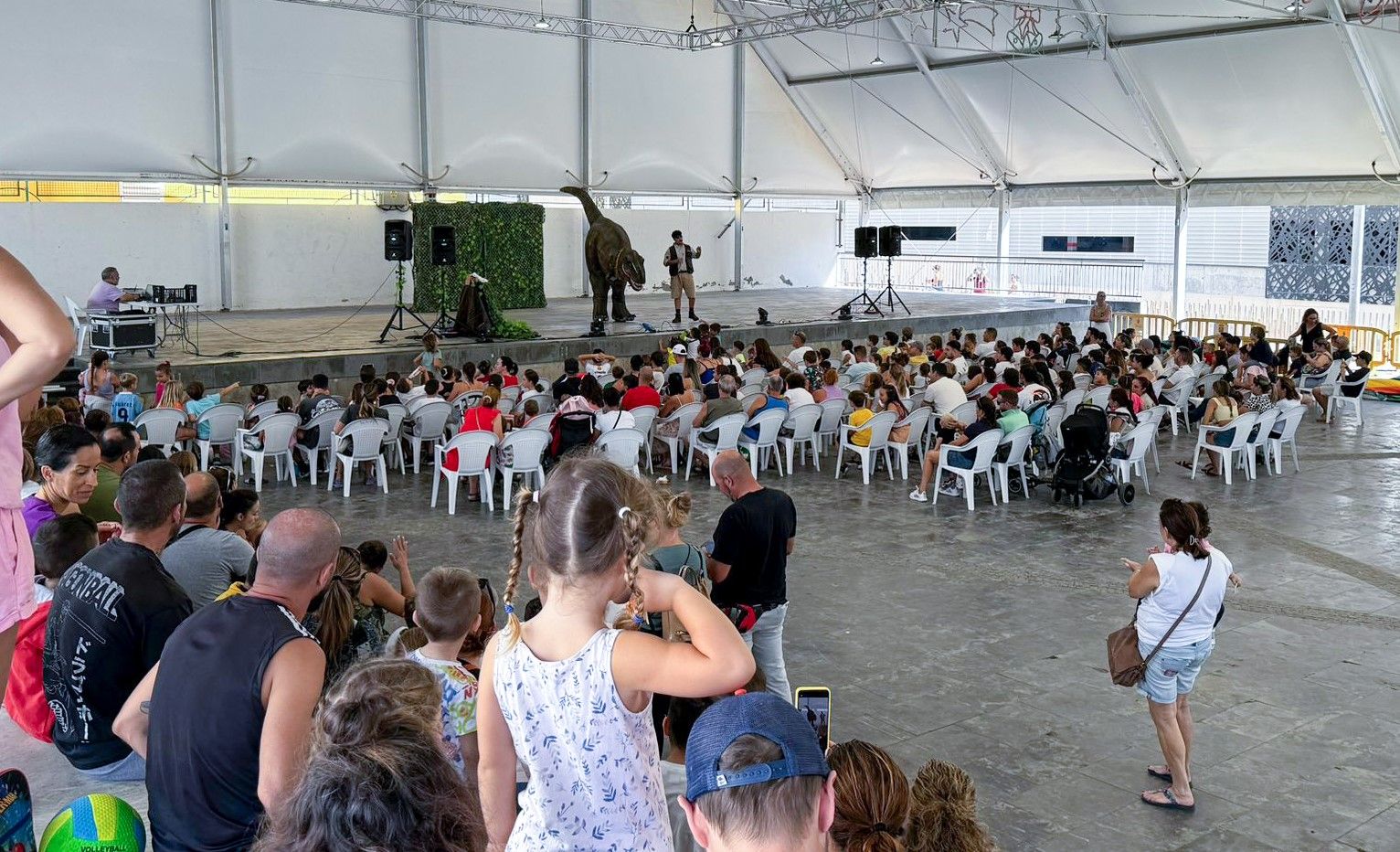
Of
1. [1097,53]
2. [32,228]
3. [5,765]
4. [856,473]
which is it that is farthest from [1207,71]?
[5,765]

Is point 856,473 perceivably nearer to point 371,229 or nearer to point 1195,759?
point 1195,759

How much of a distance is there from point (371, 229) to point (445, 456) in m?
13.2

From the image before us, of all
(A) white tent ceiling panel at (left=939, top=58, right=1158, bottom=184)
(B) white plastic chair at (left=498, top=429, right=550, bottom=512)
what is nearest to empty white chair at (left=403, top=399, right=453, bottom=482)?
(B) white plastic chair at (left=498, top=429, right=550, bottom=512)

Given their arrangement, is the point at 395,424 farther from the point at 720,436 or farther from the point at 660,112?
the point at 660,112

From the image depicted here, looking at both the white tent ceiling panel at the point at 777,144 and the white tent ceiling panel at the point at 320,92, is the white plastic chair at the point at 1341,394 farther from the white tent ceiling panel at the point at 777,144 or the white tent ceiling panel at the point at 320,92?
the white tent ceiling panel at the point at 320,92

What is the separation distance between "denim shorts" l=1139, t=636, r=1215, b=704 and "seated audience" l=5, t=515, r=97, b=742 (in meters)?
3.90

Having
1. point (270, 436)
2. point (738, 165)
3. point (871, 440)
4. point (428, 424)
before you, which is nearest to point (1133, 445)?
point (871, 440)

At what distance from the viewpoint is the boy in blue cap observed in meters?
1.61

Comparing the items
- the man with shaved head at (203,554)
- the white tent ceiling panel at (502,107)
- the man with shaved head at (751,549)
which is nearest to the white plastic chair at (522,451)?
the man with shaved head at (751,549)

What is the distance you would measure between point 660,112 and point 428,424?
610 inches

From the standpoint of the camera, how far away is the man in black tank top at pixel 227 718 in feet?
8.13

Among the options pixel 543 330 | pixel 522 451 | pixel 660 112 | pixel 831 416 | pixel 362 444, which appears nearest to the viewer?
pixel 522 451

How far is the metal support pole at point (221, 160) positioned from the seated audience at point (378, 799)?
65.2 feet

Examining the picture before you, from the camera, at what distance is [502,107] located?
22734 millimetres
